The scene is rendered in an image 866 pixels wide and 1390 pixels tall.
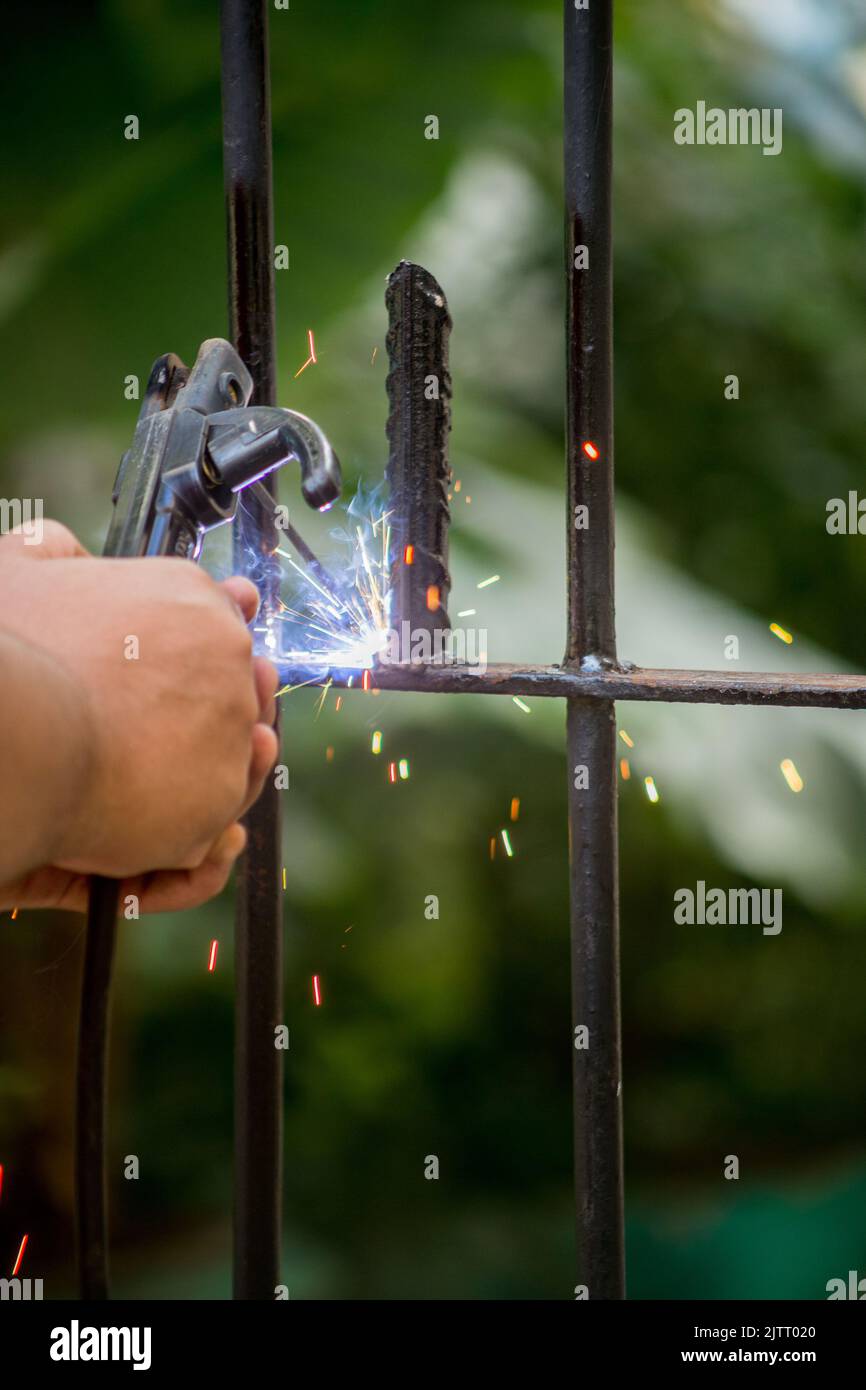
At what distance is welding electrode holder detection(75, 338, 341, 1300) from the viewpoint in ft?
1.45

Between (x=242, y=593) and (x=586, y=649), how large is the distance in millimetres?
238

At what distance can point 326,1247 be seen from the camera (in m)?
1.63

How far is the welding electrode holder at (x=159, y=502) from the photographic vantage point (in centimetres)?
44

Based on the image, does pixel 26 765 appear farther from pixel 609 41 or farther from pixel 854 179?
pixel 854 179

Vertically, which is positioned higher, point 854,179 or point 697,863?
point 854,179

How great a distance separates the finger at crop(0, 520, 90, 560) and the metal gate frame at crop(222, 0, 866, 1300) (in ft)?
0.57

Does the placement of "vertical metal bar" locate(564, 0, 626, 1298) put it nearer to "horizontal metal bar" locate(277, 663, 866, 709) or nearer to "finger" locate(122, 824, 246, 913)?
"horizontal metal bar" locate(277, 663, 866, 709)

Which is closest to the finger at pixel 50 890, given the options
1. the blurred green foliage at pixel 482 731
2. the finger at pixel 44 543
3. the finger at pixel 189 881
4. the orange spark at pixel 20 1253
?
the finger at pixel 189 881

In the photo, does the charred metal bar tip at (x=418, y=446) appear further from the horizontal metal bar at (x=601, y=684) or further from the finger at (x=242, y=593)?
the finger at (x=242, y=593)

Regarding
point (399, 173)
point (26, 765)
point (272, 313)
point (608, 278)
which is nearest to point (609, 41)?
point (608, 278)

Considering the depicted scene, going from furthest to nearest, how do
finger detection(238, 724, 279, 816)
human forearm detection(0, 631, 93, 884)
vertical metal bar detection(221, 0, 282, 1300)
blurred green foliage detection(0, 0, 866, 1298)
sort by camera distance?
blurred green foliage detection(0, 0, 866, 1298) < vertical metal bar detection(221, 0, 282, 1300) < finger detection(238, 724, 279, 816) < human forearm detection(0, 631, 93, 884)

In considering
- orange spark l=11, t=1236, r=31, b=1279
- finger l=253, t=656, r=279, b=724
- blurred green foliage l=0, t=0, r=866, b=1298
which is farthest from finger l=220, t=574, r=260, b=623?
orange spark l=11, t=1236, r=31, b=1279

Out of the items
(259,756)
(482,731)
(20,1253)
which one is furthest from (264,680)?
(20,1253)
